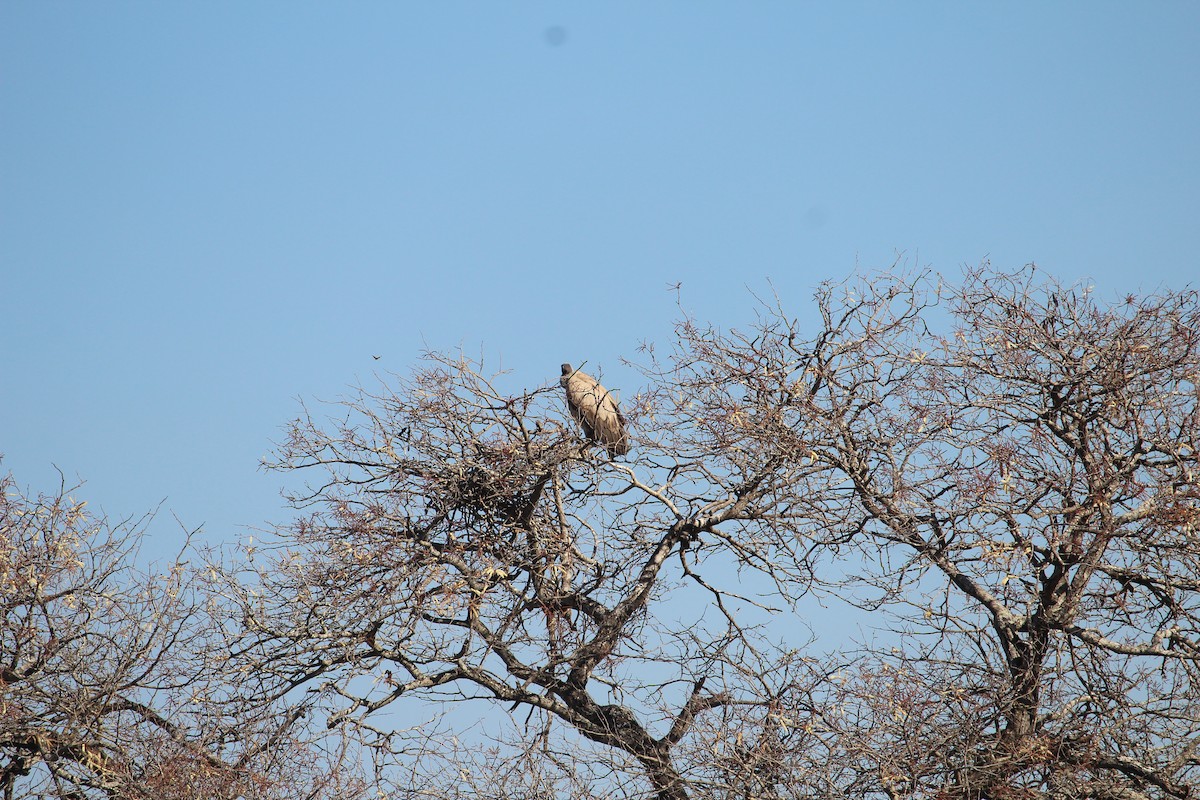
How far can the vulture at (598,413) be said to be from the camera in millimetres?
9453

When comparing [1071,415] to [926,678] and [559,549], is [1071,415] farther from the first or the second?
[559,549]

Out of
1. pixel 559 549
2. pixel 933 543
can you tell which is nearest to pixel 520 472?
pixel 559 549

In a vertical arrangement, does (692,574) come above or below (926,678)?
above

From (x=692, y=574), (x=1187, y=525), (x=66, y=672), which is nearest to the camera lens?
(x=1187, y=525)

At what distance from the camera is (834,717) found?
773 centimetres

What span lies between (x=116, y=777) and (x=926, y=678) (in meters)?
Result: 4.95

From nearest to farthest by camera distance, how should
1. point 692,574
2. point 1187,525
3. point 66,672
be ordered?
point 1187,525 < point 66,672 < point 692,574

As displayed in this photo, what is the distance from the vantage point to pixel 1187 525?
739cm

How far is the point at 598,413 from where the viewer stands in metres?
9.34

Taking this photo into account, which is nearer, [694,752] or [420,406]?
[694,752]

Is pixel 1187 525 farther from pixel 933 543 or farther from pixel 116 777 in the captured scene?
pixel 116 777

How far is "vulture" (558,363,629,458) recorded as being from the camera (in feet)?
31.0

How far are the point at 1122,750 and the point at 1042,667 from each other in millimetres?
720

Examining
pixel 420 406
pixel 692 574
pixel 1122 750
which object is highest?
pixel 420 406
